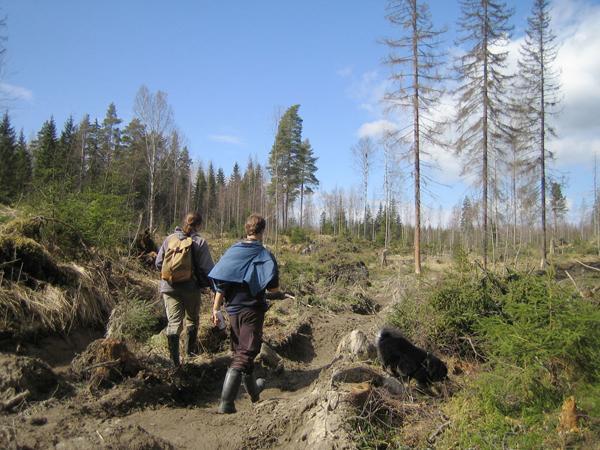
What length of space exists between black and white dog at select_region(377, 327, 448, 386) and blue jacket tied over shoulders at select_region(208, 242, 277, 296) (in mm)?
Result: 1515

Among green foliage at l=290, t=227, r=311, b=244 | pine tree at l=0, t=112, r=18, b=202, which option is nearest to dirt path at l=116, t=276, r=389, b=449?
green foliage at l=290, t=227, r=311, b=244

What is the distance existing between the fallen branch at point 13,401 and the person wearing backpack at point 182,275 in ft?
5.12

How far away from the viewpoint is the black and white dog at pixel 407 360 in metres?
4.36

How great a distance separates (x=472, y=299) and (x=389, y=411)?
218cm

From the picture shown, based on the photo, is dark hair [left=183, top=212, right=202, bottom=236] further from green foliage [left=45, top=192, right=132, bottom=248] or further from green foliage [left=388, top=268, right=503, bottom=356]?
green foliage [left=388, top=268, right=503, bottom=356]

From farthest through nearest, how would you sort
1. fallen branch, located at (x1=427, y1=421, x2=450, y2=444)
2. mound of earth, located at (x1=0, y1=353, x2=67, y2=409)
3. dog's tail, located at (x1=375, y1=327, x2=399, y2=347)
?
dog's tail, located at (x1=375, y1=327, x2=399, y2=347), mound of earth, located at (x1=0, y1=353, x2=67, y2=409), fallen branch, located at (x1=427, y1=421, x2=450, y2=444)

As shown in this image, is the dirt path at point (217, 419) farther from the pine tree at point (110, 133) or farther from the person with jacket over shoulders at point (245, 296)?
the pine tree at point (110, 133)

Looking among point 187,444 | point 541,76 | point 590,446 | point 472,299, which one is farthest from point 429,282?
point 541,76

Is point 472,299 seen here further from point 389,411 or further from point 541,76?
point 541,76

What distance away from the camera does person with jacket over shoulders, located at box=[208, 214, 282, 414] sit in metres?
4.18

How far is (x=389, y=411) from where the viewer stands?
146 inches

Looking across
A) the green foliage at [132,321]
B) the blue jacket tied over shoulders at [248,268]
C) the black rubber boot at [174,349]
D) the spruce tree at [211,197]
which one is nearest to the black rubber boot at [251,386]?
the blue jacket tied over shoulders at [248,268]

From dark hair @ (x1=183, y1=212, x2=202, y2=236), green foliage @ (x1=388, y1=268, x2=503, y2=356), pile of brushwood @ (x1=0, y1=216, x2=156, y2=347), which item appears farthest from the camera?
dark hair @ (x1=183, y1=212, x2=202, y2=236)

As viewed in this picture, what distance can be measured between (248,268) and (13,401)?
2.35m
